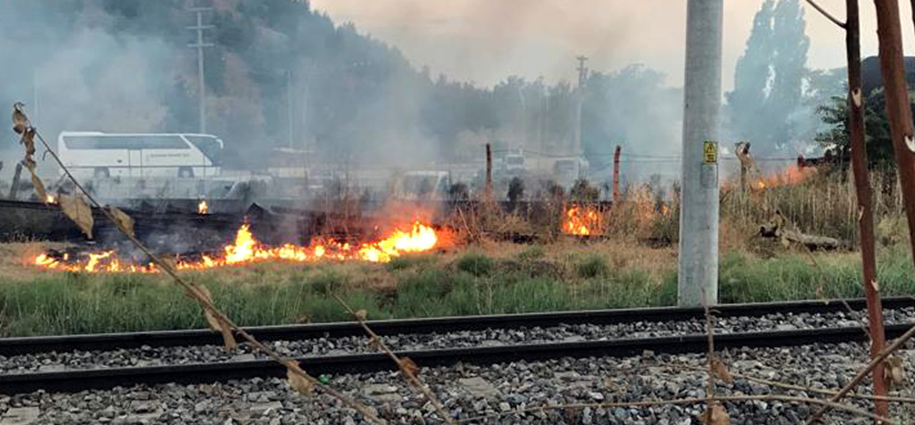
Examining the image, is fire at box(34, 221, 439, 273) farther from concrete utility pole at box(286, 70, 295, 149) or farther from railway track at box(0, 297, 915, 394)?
concrete utility pole at box(286, 70, 295, 149)

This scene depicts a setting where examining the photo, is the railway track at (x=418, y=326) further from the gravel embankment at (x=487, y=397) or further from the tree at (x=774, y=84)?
the tree at (x=774, y=84)

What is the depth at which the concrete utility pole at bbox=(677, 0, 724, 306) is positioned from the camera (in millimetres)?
8445

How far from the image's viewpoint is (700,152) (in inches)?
340

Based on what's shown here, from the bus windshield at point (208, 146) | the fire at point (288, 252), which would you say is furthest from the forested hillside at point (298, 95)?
the fire at point (288, 252)

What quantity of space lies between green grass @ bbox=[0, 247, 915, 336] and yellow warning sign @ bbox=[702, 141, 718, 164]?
164 centimetres

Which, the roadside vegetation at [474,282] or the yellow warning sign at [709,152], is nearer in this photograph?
the roadside vegetation at [474,282]

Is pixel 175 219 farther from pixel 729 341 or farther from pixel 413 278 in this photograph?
pixel 729 341

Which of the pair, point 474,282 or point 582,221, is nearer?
point 474,282

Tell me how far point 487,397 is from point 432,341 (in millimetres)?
1855

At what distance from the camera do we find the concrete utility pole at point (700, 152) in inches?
332

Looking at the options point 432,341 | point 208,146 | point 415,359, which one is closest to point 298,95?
point 208,146

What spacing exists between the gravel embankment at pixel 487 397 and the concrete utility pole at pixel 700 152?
202 centimetres

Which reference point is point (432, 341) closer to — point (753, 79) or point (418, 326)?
point (418, 326)

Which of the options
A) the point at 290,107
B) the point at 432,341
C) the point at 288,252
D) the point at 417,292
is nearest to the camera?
the point at 432,341
